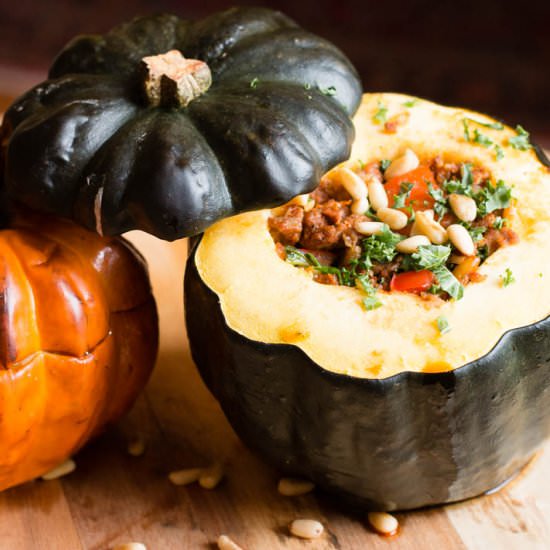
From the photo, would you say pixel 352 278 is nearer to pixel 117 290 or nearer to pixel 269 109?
pixel 269 109

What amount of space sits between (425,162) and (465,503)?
2.63 ft

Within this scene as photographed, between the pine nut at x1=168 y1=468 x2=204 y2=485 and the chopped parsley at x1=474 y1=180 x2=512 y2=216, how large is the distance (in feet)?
2.97

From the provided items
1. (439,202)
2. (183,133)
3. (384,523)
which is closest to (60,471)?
(384,523)

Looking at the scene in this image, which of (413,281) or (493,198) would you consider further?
(493,198)

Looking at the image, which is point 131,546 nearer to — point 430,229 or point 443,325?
point 443,325

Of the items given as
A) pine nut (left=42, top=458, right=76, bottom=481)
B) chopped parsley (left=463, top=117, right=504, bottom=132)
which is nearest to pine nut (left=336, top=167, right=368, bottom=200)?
chopped parsley (left=463, top=117, right=504, bottom=132)

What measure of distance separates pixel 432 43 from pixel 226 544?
3275 mm

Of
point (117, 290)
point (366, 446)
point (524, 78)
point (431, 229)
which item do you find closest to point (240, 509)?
point (366, 446)

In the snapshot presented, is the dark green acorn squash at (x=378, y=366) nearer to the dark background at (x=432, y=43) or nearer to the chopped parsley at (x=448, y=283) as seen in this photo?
the chopped parsley at (x=448, y=283)

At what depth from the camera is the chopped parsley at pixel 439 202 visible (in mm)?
2275

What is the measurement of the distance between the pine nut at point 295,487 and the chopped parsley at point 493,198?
0.74 m

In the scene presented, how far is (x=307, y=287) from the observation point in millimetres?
2066

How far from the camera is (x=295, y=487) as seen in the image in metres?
2.35

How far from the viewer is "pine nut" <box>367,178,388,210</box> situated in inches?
89.8
